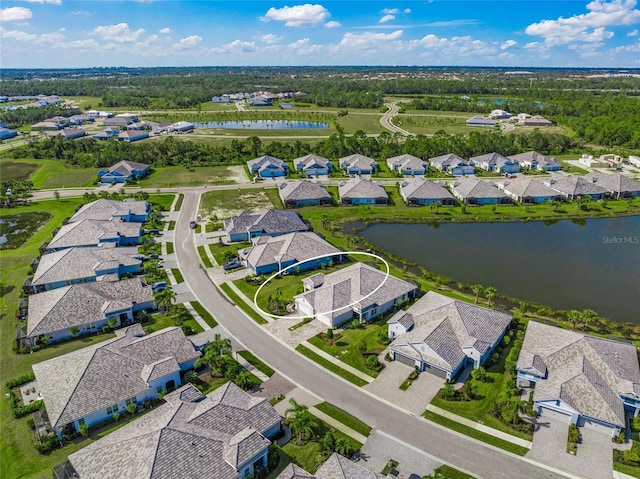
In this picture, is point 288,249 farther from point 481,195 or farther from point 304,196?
point 481,195

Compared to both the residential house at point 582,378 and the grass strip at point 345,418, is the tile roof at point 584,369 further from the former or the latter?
the grass strip at point 345,418

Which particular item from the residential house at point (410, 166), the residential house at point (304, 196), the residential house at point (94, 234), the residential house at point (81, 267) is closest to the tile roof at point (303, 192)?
the residential house at point (304, 196)

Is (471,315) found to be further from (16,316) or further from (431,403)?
(16,316)

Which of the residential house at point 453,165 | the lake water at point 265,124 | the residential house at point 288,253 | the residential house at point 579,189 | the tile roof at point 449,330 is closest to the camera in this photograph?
the tile roof at point 449,330

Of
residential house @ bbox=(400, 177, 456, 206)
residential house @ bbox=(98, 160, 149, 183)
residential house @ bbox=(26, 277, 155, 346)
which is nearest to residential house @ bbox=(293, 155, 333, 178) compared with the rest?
residential house @ bbox=(400, 177, 456, 206)

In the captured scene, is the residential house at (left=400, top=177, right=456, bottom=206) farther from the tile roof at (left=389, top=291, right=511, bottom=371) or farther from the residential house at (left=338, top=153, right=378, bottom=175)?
the tile roof at (left=389, top=291, right=511, bottom=371)

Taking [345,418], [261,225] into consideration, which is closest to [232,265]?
[261,225]

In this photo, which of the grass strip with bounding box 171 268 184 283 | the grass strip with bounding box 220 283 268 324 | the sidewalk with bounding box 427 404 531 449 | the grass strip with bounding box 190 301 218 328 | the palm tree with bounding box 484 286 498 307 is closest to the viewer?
the sidewalk with bounding box 427 404 531 449
